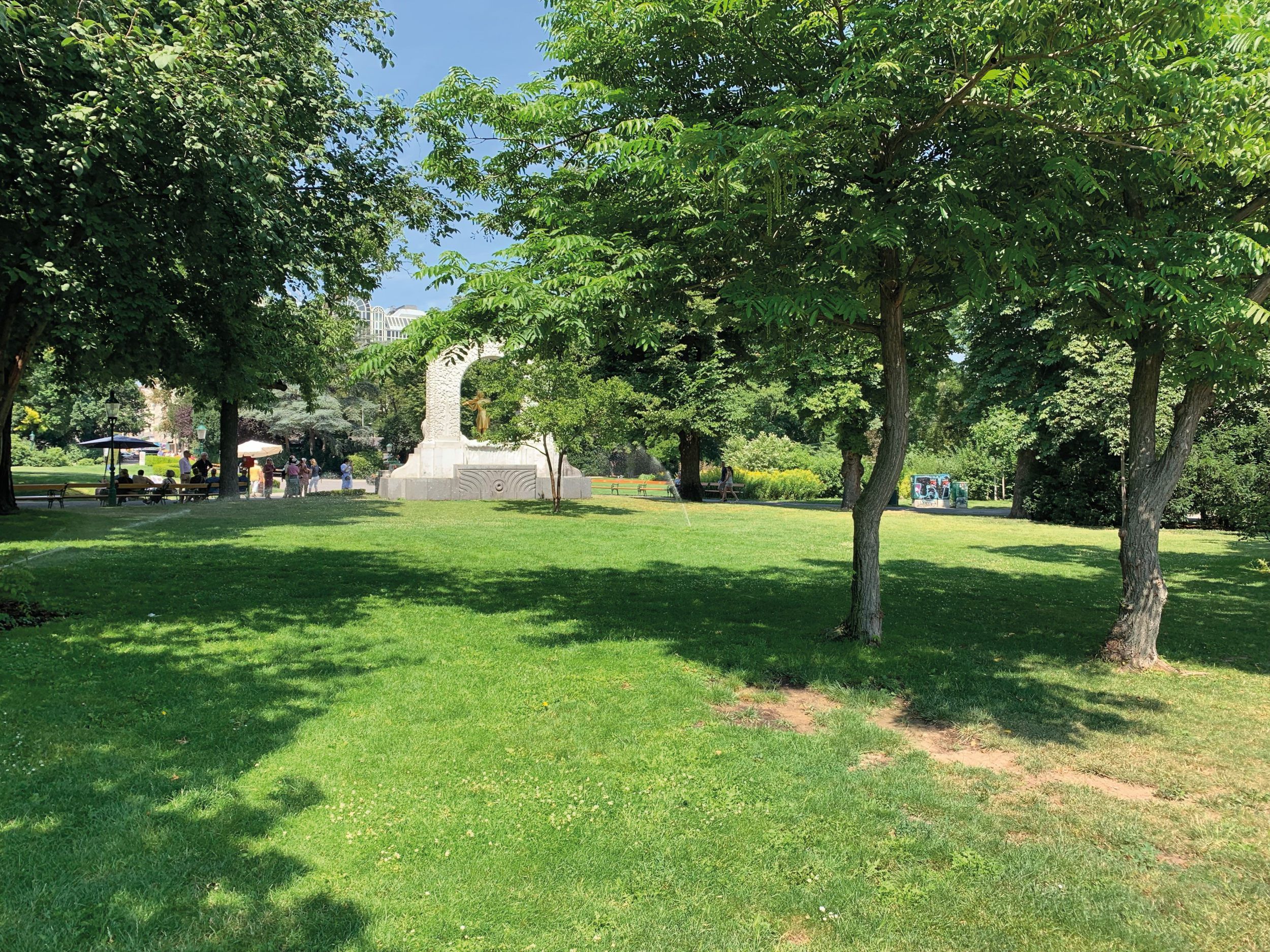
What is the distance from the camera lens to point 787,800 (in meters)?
4.68

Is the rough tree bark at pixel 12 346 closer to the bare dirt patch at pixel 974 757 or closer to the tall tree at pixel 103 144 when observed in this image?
the tall tree at pixel 103 144

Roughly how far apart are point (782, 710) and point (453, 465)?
23.9m

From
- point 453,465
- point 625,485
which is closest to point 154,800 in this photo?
point 453,465

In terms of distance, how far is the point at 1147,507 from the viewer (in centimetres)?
788

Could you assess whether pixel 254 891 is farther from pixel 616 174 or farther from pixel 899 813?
pixel 616 174

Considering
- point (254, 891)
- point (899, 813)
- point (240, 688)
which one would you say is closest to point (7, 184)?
point (240, 688)

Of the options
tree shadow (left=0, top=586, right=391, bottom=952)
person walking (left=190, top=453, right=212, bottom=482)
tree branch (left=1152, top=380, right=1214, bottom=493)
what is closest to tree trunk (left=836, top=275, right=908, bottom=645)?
tree branch (left=1152, top=380, right=1214, bottom=493)

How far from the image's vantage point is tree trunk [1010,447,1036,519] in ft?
89.2

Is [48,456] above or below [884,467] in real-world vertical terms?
above

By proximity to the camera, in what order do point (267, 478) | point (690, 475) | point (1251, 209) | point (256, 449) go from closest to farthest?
point (1251, 209), point (267, 478), point (690, 475), point (256, 449)

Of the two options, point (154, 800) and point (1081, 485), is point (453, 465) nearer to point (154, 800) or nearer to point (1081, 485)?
point (1081, 485)

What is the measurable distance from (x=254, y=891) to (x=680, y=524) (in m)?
18.4

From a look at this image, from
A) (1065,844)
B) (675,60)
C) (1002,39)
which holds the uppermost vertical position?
(675,60)

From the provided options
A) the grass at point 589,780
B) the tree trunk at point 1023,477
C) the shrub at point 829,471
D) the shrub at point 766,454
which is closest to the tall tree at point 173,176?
the grass at point 589,780
